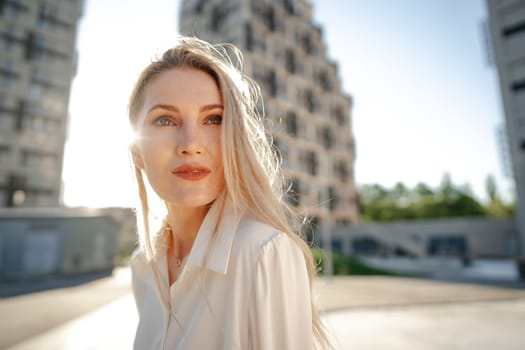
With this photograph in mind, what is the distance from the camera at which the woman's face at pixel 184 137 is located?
118 cm

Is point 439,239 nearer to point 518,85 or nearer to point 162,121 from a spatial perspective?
point 518,85

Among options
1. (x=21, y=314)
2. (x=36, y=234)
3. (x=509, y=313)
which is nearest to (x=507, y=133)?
(x=509, y=313)

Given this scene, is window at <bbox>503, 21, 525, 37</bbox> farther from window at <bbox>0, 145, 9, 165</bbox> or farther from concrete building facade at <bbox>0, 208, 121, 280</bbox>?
window at <bbox>0, 145, 9, 165</bbox>

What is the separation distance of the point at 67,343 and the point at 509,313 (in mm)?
8592

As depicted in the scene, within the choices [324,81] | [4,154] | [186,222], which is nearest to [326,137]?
[324,81]

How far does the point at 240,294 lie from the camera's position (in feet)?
3.25

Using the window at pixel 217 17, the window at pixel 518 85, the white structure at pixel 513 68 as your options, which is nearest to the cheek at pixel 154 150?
the white structure at pixel 513 68

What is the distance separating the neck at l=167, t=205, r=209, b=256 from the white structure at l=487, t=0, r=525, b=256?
100 feet

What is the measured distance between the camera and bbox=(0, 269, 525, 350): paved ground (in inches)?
171

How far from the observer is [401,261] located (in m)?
29.2

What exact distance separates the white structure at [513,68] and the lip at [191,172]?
30638 millimetres

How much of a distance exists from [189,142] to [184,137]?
40mm

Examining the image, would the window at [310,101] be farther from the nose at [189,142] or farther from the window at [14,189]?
the nose at [189,142]

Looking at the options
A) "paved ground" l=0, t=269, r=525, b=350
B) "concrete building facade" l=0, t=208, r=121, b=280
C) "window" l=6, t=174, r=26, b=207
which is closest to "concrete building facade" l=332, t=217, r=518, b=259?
"paved ground" l=0, t=269, r=525, b=350
